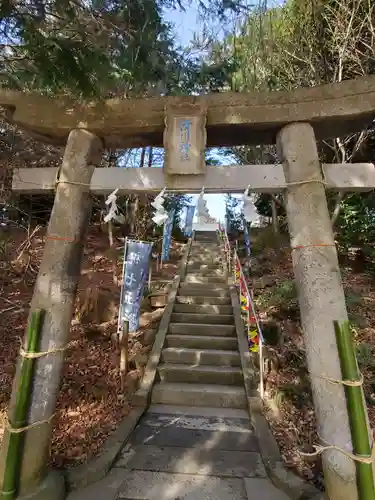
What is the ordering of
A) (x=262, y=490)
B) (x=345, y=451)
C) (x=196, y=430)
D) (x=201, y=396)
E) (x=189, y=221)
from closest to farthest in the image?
(x=345, y=451) < (x=262, y=490) < (x=196, y=430) < (x=201, y=396) < (x=189, y=221)

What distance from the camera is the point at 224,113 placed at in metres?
3.47

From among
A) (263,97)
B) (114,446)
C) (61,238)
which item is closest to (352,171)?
(263,97)

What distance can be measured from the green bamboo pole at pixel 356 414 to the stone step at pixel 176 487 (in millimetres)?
1091

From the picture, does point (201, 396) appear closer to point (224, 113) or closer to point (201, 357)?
point (201, 357)

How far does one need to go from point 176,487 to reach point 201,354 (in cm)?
282

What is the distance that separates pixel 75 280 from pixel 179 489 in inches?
88.4

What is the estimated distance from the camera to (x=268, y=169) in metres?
3.36

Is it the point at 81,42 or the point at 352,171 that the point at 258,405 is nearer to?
the point at 352,171

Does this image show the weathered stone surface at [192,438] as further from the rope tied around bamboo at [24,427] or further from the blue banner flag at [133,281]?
the blue banner flag at [133,281]

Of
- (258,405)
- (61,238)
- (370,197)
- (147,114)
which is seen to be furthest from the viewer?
(370,197)

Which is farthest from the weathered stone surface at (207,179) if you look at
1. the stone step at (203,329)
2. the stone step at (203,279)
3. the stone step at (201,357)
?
the stone step at (203,279)

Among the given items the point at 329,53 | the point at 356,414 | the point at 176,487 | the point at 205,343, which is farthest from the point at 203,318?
the point at 329,53

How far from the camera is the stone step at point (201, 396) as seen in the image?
16.3ft

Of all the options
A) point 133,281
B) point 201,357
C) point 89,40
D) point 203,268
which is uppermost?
point 89,40
